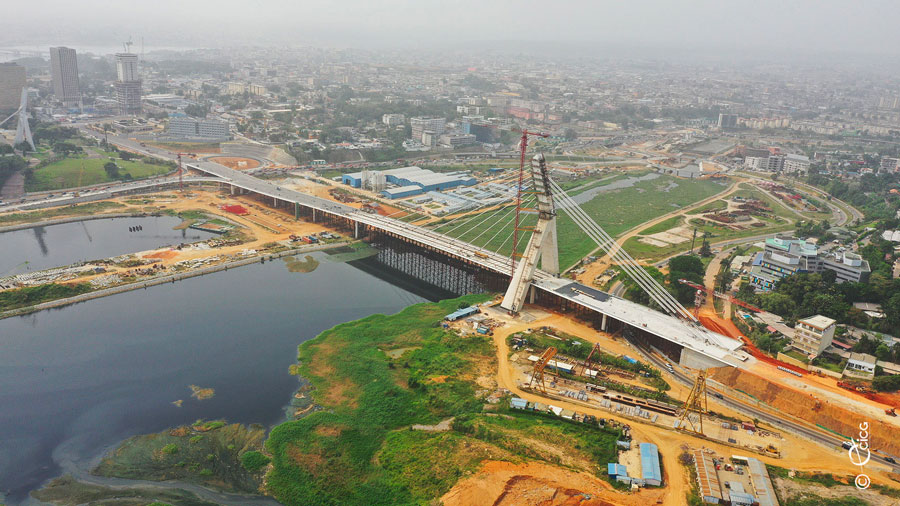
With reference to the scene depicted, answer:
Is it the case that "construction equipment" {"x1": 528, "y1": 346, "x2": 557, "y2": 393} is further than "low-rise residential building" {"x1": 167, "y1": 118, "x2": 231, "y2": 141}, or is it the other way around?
"low-rise residential building" {"x1": 167, "y1": 118, "x2": 231, "y2": 141}

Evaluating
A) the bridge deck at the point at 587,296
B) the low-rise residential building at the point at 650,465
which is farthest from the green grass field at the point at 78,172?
the low-rise residential building at the point at 650,465

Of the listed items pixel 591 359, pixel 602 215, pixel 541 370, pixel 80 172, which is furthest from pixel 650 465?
pixel 80 172

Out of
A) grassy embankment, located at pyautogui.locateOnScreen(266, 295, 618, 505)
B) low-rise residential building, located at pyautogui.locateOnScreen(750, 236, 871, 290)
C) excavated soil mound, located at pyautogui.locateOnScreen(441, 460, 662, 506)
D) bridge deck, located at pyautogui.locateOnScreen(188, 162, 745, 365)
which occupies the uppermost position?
low-rise residential building, located at pyautogui.locateOnScreen(750, 236, 871, 290)

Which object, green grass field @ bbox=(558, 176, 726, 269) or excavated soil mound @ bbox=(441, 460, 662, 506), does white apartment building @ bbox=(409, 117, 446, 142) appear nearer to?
green grass field @ bbox=(558, 176, 726, 269)

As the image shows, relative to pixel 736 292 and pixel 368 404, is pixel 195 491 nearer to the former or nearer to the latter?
pixel 368 404

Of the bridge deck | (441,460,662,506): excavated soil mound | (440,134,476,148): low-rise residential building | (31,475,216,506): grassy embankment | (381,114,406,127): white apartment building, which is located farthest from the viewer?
(381,114,406,127): white apartment building

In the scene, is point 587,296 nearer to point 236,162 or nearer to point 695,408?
point 695,408

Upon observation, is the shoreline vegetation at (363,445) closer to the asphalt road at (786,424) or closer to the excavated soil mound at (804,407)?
the asphalt road at (786,424)

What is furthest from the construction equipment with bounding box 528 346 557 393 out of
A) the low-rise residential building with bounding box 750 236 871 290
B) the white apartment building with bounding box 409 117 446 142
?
the white apartment building with bounding box 409 117 446 142

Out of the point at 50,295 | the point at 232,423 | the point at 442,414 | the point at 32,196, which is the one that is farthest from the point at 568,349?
the point at 32,196
